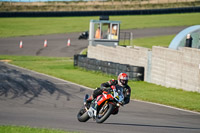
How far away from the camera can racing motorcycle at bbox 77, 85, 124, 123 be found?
10.6m

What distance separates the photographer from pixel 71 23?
62500mm

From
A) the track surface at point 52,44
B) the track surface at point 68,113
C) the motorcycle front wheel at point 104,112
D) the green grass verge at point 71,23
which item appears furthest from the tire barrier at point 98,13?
the motorcycle front wheel at point 104,112

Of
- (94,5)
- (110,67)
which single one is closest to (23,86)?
(110,67)

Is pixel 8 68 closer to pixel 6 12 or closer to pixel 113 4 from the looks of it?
pixel 6 12

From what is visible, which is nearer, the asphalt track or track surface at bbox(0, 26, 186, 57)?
the asphalt track

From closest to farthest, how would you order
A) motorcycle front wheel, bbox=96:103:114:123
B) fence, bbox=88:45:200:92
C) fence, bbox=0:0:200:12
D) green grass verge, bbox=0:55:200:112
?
1. motorcycle front wheel, bbox=96:103:114:123
2. green grass verge, bbox=0:55:200:112
3. fence, bbox=88:45:200:92
4. fence, bbox=0:0:200:12

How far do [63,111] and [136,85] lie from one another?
27.0 ft

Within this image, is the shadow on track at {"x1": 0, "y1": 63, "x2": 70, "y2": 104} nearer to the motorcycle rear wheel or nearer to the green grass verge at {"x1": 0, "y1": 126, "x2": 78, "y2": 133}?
the motorcycle rear wheel

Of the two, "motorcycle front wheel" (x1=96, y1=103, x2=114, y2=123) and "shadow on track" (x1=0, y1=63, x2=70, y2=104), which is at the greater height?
"motorcycle front wheel" (x1=96, y1=103, x2=114, y2=123)

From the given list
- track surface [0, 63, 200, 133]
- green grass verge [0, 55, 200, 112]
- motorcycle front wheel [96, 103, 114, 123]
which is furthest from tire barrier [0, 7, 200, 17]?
motorcycle front wheel [96, 103, 114, 123]

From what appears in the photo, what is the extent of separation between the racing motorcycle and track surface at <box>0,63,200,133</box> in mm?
317

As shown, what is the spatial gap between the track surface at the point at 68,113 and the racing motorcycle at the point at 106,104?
Result: 317mm

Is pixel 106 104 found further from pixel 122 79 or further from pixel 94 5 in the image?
pixel 94 5

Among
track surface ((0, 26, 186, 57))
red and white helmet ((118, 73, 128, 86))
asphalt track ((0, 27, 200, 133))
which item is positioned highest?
red and white helmet ((118, 73, 128, 86))
